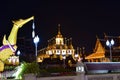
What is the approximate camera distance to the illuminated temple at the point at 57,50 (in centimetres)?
10412

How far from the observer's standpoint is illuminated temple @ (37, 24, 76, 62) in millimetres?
104125

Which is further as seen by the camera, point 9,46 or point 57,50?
point 57,50

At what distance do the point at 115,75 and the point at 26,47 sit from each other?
261 ft

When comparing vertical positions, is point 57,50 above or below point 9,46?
above

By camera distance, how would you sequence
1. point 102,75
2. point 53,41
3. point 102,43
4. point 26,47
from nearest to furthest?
point 102,75 → point 102,43 → point 26,47 → point 53,41

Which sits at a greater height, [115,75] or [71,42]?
[71,42]

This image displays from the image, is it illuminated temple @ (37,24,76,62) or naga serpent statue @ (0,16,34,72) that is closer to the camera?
naga serpent statue @ (0,16,34,72)

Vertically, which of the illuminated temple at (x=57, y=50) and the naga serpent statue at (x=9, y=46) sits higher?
the illuminated temple at (x=57, y=50)

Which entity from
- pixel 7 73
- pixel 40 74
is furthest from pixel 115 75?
pixel 7 73

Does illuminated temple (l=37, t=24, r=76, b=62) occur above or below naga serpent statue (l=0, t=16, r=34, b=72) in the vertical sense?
above

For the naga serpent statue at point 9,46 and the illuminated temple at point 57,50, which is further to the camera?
the illuminated temple at point 57,50

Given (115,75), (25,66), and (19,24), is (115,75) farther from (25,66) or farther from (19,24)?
(19,24)

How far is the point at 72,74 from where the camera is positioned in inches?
829

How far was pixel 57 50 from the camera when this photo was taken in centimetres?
10862
